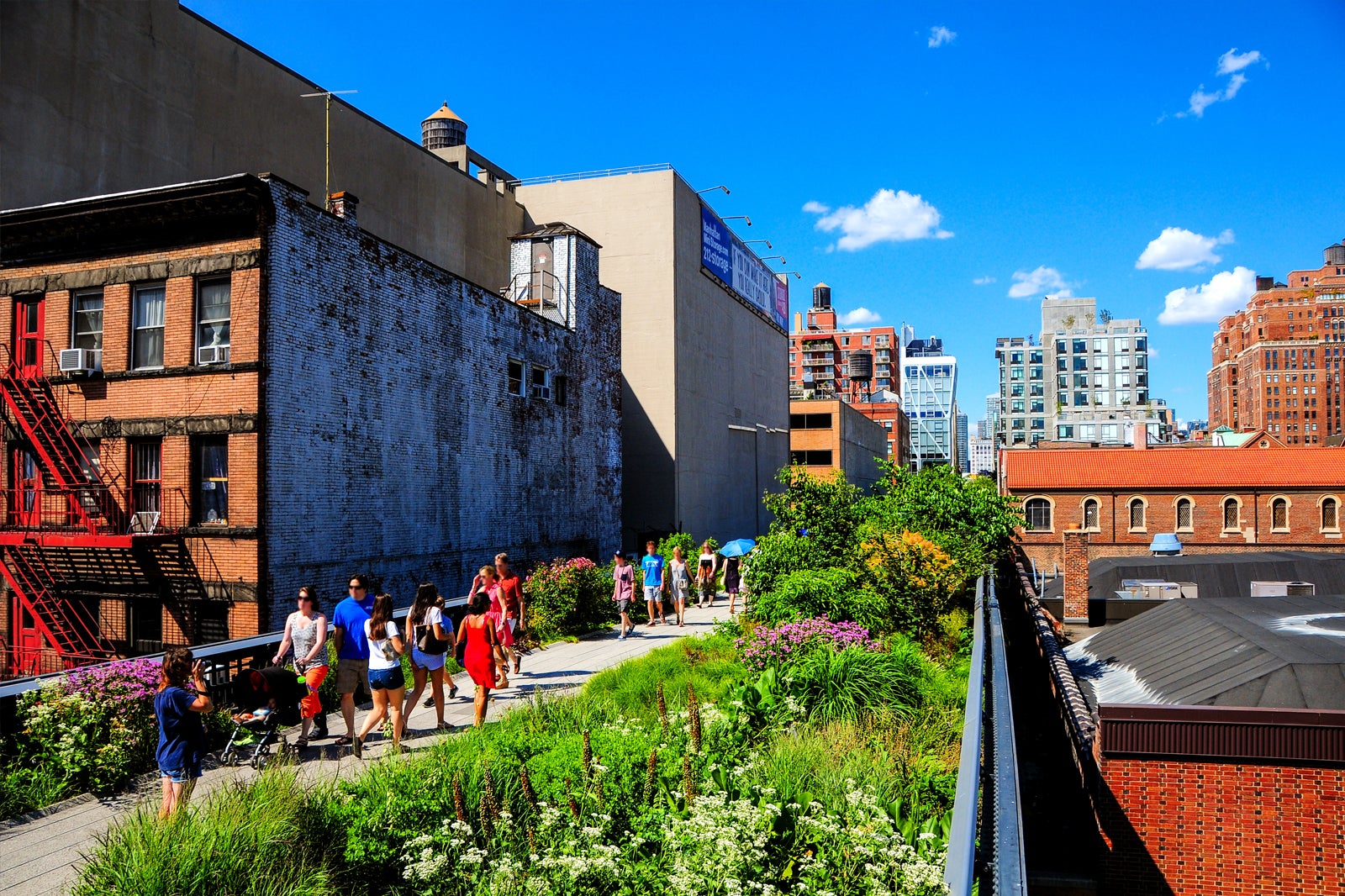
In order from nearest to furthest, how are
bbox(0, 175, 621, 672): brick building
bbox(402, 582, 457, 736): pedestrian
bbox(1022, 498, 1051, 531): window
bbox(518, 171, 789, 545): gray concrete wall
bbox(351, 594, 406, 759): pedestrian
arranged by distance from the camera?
bbox(351, 594, 406, 759): pedestrian, bbox(402, 582, 457, 736): pedestrian, bbox(0, 175, 621, 672): brick building, bbox(518, 171, 789, 545): gray concrete wall, bbox(1022, 498, 1051, 531): window

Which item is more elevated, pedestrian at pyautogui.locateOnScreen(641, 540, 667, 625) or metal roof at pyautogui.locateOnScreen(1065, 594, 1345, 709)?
pedestrian at pyautogui.locateOnScreen(641, 540, 667, 625)

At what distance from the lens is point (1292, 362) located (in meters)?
167

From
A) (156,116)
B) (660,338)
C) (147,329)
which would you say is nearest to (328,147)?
(156,116)

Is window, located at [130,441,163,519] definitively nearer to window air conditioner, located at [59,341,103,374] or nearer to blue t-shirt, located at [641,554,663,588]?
window air conditioner, located at [59,341,103,374]

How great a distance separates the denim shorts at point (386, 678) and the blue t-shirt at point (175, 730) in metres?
2.36

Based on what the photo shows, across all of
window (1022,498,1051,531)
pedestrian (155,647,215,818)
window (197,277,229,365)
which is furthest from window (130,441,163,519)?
window (1022,498,1051,531)

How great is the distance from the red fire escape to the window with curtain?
36 cm

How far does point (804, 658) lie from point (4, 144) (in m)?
18.7

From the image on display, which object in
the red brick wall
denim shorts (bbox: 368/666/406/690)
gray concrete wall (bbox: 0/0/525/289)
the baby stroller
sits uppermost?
gray concrete wall (bbox: 0/0/525/289)

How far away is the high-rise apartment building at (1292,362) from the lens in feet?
534

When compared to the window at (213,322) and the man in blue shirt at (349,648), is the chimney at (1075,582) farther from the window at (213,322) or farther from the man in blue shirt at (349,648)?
the man in blue shirt at (349,648)

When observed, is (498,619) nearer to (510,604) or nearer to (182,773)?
(510,604)

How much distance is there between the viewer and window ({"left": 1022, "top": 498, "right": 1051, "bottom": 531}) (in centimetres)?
5894

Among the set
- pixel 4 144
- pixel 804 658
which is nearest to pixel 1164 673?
pixel 804 658
